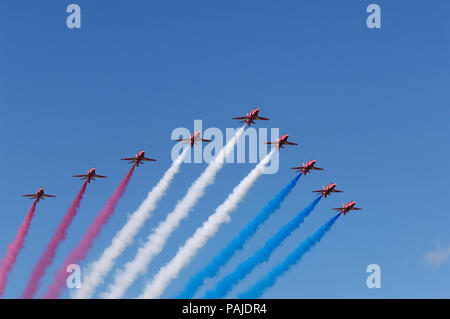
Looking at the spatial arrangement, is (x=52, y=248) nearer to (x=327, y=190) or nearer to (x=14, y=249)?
(x=14, y=249)

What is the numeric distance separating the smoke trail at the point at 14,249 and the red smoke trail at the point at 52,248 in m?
5.71

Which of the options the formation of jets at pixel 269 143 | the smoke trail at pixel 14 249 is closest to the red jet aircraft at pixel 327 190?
the formation of jets at pixel 269 143

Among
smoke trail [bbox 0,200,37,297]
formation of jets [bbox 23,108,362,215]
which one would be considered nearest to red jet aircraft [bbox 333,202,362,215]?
formation of jets [bbox 23,108,362,215]

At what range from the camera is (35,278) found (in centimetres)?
15425

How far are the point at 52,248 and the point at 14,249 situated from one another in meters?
7.76

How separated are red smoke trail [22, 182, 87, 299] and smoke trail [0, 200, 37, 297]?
5706 mm

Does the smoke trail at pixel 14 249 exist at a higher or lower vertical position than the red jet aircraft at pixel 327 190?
lower

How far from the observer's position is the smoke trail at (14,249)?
156125mm

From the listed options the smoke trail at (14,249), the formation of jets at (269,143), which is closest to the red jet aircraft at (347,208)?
the formation of jets at (269,143)

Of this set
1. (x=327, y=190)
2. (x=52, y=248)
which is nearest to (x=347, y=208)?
(x=327, y=190)

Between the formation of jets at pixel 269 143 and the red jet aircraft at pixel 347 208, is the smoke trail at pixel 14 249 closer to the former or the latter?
the formation of jets at pixel 269 143
